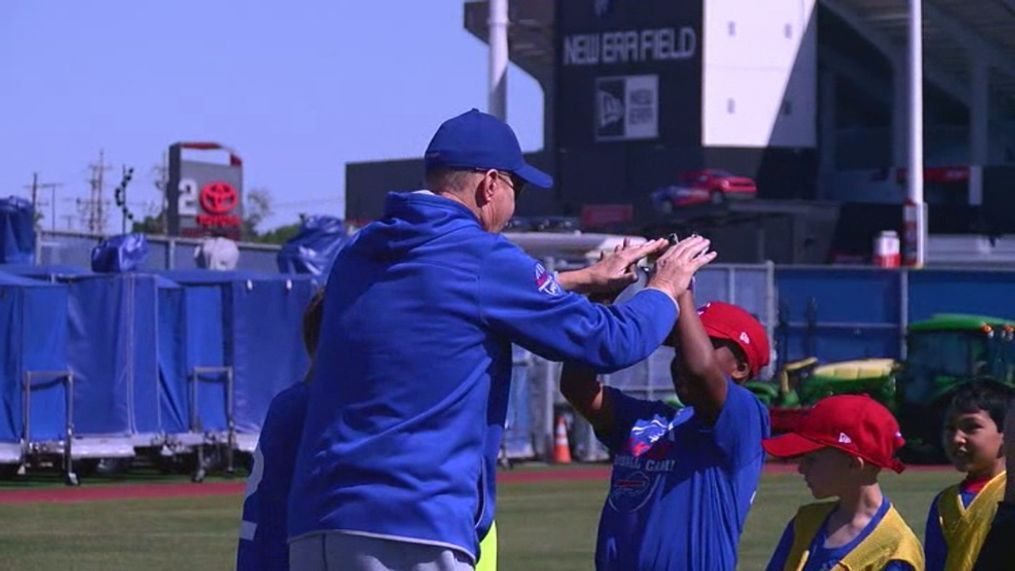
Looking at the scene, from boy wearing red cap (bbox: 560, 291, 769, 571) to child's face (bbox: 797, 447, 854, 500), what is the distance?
17 centimetres

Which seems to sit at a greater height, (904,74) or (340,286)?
(904,74)

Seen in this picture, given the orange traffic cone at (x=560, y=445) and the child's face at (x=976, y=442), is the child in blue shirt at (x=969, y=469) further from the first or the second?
the orange traffic cone at (x=560, y=445)

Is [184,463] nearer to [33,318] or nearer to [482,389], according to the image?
[33,318]

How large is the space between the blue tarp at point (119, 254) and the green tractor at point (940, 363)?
11.9 meters

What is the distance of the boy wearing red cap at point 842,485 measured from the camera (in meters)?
5.48

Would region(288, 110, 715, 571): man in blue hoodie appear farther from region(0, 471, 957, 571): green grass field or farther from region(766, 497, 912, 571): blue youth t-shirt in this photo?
region(0, 471, 957, 571): green grass field

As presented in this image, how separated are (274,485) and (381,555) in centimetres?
89

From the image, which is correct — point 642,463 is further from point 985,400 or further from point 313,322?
point 985,400

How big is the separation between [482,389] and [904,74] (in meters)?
52.9

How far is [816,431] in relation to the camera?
563 centimetres

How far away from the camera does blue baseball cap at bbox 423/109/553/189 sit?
494 cm

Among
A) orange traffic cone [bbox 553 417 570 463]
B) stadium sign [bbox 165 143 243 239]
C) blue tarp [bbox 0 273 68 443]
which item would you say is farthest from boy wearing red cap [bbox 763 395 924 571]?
stadium sign [bbox 165 143 243 239]

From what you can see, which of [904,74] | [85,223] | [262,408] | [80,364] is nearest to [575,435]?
[262,408]

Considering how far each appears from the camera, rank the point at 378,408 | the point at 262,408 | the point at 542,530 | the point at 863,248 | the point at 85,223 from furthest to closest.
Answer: the point at 85,223 → the point at 863,248 → the point at 262,408 → the point at 542,530 → the point at 378,408
